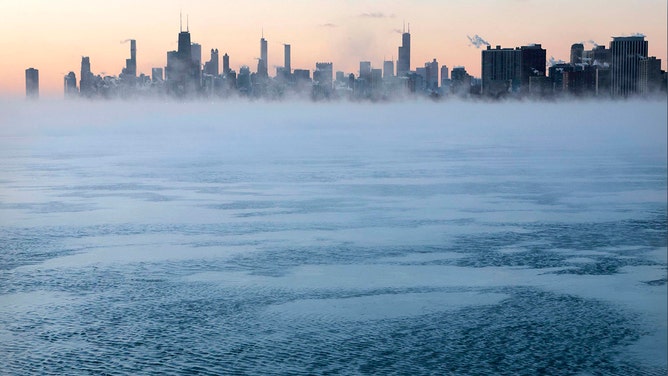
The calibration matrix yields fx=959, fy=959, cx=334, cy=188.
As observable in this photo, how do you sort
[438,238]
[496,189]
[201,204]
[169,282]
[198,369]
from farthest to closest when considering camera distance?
[496,189]
[201,204]
[438,238]
[169,282]
[198,369]

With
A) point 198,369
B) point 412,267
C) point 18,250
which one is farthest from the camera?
point 18,250

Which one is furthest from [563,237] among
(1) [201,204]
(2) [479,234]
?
(1) [201,204]

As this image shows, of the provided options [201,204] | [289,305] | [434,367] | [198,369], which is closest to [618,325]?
[434,367]

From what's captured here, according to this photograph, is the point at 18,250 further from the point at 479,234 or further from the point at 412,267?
the point at 479,234

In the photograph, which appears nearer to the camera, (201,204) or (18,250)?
(18,250)

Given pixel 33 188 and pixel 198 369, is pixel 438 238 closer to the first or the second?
pixel 198 369

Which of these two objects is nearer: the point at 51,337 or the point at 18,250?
the point at 51,337

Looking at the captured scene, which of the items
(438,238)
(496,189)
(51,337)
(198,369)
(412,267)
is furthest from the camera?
(496,189)

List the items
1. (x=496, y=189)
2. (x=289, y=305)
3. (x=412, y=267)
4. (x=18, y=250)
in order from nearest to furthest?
(x=289, y=305), (x=412, y=267), (x=18, y=250), (x=496, y=189)
